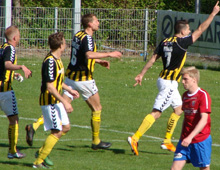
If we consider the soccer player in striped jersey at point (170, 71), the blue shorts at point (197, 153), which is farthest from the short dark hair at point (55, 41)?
the blue shorts at point (197, 153)

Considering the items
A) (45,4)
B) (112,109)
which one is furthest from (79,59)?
(45,4)

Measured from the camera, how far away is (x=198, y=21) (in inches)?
829

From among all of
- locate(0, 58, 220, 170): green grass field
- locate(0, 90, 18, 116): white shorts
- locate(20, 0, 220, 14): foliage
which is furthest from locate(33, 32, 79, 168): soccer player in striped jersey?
locate(20, 0, 220, 14): foliage

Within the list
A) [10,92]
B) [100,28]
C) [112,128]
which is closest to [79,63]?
[10,92]

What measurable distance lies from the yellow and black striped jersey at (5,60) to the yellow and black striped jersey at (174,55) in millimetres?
2706

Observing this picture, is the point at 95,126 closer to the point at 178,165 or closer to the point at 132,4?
the point at 178,165

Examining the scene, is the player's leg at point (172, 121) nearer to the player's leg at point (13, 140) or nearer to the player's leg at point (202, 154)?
the player's leg at point (13, 140)

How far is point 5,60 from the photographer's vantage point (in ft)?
27.0

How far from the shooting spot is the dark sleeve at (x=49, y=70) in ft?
25.2

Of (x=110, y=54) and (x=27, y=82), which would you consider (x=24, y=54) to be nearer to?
(x=27, y=82)

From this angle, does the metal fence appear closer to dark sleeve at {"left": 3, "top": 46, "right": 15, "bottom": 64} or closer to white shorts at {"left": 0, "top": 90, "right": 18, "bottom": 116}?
white shorts at {"left": 0, "top": 90, "right": 18, "bottom": 116}

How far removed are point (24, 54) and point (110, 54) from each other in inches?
533

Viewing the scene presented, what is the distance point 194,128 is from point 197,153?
1.02 feet

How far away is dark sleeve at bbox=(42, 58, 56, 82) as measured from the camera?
7.70m
